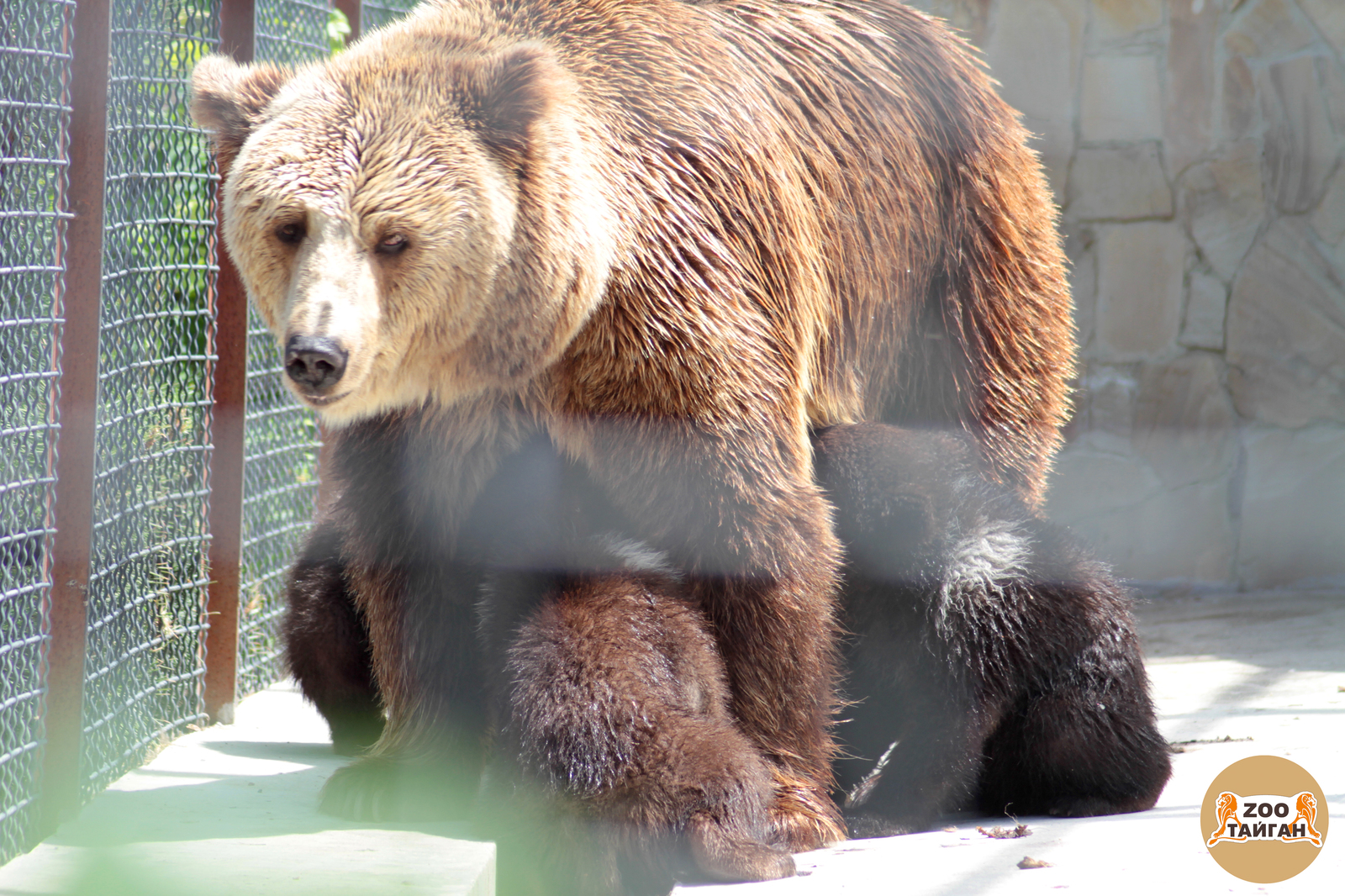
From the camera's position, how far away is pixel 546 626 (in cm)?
255

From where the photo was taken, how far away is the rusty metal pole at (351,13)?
491cm

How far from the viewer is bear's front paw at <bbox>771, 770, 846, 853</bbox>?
266 cm

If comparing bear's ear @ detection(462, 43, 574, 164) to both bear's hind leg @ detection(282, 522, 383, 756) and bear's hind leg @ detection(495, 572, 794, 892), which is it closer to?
bear's hind leg @ detection(495, 572, 794, 892)

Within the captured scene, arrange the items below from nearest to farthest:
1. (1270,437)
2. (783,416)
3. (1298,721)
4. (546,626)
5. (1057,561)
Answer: (546,626)
(783,416)
(1057,561)
(1298,721)
(1270,437)

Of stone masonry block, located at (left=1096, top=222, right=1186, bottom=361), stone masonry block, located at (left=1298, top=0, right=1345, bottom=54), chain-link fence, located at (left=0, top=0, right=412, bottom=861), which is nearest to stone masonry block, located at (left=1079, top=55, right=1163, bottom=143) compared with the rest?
stone masonry block, located at (left=1096, top=222, right=1186, bottom=361)

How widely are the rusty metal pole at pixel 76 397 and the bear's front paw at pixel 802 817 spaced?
56.3 inches

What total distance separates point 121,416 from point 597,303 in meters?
1.47

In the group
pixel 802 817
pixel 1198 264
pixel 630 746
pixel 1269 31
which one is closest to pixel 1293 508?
pixel 1198 264

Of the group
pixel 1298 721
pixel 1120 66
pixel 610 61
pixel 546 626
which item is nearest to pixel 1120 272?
pixel 1120 66

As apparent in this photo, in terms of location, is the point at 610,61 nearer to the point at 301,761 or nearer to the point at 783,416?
the point at 783,416

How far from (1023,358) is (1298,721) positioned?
1318 millimetres

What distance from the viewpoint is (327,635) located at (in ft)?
10.5

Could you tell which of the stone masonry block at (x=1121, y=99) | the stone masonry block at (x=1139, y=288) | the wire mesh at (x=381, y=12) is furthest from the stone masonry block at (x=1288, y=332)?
the wire mesh at (x=381, y=12)

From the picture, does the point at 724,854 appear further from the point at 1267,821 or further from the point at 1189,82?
the point at 1189,82
